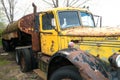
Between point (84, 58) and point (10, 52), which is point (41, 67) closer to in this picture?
point (84, 58)

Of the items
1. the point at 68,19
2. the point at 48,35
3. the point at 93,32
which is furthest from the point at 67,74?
the point at 48,35

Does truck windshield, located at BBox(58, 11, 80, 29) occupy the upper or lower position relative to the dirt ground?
upper

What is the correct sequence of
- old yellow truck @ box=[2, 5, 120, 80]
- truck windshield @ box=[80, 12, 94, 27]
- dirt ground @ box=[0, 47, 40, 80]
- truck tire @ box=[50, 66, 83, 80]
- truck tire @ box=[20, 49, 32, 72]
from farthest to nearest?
truck tire @ box=[20, 49, 32, 72] < dirt ground @ box=[0, 47, 40, 80] < truck windshield @ box=[80, 12, 94, 27] < truck tire @ box=[50, 66, 83, 80] < old yellow truck @ box=[2, 5, 120, 80]

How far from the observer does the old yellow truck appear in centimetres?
472

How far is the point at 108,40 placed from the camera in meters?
5.40

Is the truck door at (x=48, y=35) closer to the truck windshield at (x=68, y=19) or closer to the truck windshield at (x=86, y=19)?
the truck windshield at (x=68, y=19)

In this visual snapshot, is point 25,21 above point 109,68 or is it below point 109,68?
above

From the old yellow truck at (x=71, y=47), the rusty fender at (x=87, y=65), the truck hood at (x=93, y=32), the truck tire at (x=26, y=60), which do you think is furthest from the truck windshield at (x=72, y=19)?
the truck tire at (x=26, y=60)

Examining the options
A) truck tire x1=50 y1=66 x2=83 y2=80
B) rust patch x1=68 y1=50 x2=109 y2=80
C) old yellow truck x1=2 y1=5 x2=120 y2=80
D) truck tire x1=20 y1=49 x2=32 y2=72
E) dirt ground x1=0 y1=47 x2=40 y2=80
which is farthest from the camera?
truck tire x1=20 y1=49 x2=32 y2=72

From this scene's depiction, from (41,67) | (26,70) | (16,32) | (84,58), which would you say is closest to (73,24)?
(41,67)

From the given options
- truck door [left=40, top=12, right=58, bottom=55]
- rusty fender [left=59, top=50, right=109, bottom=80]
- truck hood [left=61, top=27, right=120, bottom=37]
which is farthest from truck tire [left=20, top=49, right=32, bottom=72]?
rusty fender [left=59, top=50, right=109, bottom=80]

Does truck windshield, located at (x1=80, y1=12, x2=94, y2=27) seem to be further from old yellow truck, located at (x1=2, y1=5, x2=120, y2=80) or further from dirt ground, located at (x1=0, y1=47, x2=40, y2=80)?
dirt ground, located at (x1=0, y1=47, x2=40, y2=80)

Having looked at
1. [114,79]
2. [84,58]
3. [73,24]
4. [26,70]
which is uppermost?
[73,24]

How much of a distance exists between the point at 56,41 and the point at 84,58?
2.47 m
